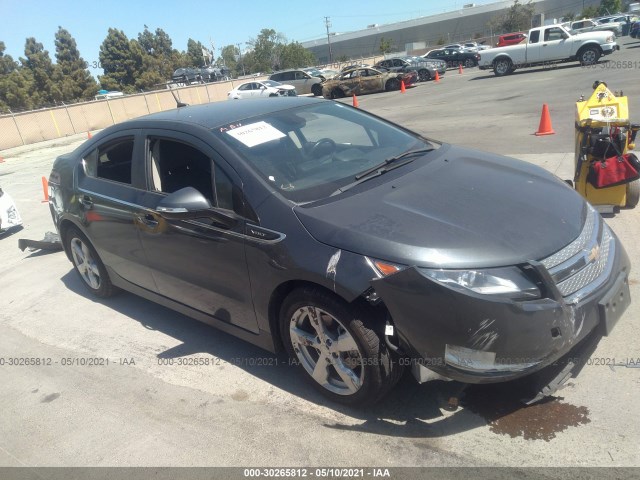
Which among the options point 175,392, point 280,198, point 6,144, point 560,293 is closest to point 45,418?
point 175,392

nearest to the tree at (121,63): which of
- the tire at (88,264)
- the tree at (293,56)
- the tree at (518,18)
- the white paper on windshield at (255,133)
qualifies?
the tree at (293,56)

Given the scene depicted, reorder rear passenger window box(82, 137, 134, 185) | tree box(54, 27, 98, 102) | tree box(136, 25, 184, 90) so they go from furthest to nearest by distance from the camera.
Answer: tree box(136, 25, 184, 90)
tree box(54, 27, 98, 102)
rear passenger window box(82, 137, 134, 185)

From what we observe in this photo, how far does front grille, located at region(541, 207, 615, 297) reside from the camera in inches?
102

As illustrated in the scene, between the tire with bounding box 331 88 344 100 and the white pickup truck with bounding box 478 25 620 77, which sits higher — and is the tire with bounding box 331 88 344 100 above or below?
below

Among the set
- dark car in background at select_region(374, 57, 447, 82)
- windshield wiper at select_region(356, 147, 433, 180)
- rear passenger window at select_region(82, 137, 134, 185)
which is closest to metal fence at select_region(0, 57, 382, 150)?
dark car in background at select_region(374, 57, 447, 82)

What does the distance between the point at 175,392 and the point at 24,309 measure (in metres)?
2.75

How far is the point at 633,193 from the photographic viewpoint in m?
5.47

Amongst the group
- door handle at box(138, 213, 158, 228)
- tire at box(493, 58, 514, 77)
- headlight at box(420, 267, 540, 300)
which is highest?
door handle at box(138, 213, 158, 228)

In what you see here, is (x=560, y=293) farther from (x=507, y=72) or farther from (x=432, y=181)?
(x=507, y=72)

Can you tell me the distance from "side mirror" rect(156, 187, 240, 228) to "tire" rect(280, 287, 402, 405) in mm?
655

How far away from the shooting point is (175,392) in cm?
359

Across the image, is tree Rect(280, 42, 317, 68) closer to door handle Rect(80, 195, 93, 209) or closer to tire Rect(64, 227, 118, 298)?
tire Rect(64, 227, 118, 298)

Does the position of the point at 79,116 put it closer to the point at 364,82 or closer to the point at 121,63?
the point at 364,82

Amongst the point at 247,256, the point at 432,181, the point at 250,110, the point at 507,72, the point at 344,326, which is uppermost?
the point at 250,110
